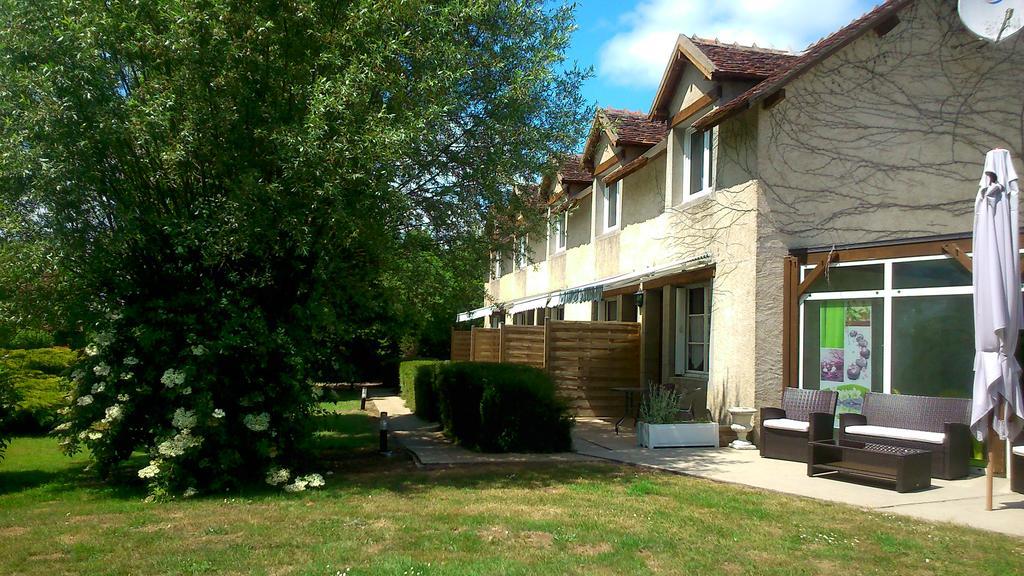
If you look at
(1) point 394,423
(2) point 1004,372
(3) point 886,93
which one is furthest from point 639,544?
(1) point 394,423

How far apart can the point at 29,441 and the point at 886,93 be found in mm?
15820

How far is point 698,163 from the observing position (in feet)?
48.6

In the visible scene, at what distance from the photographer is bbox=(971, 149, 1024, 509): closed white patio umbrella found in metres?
7.93

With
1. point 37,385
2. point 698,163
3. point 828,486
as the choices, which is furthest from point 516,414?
point 37,385

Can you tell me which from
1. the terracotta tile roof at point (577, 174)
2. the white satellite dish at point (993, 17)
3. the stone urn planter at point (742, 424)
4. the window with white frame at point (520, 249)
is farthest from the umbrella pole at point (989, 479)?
the terracotta tile roof at point (577, 174)

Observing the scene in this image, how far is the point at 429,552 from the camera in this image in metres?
6.40

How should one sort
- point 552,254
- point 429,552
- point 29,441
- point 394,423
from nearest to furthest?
1. point 429,552
2. point 29,441
3. point 394,423
4. point 552,254

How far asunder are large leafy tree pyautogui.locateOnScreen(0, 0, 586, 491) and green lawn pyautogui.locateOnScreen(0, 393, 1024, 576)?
112cm

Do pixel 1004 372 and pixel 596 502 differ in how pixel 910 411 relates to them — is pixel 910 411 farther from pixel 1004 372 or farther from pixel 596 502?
pixel 596 502

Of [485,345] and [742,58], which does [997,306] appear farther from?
[485,345]

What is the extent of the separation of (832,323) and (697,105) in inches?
183

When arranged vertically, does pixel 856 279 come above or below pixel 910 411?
above

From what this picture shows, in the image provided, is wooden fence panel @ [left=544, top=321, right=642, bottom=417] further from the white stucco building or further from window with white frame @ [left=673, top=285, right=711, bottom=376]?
the white stucco building

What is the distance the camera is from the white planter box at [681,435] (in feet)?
40.8
